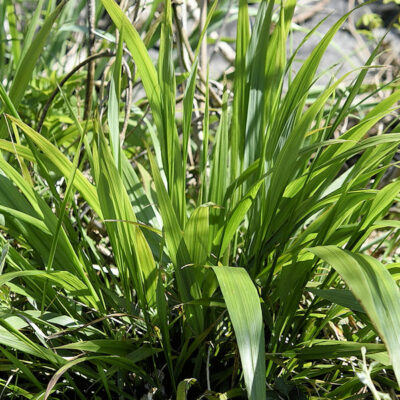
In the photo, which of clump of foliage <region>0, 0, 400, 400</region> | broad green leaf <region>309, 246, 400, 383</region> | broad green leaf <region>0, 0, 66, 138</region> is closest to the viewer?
broad green leaf <region>309, 246, 400, 383</region>

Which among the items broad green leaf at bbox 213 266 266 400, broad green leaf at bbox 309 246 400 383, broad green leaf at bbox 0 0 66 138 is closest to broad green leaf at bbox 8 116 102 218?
broad green leaf at bbox 0 0 66 138

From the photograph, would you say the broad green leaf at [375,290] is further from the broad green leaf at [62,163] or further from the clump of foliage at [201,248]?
the broad green leaf at [62,163]

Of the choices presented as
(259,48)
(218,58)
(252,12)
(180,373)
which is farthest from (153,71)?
(218,58)

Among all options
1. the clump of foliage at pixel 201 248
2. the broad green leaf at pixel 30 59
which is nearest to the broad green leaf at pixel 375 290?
the clump of foliage at pixel 201 248

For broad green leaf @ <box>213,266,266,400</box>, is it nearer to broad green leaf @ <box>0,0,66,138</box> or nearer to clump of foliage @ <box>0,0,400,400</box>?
clump of foliage @ <box>0,0,400,400</box>

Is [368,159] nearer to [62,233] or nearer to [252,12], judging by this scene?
[62,233]

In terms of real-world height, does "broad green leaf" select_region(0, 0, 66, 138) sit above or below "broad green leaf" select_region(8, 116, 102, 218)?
above

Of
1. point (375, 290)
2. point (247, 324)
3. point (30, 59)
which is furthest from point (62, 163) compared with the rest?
point (375, 290)

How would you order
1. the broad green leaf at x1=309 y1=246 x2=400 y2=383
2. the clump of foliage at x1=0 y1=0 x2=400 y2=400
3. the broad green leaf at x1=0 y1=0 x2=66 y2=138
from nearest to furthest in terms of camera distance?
the broad green leaf at x1=309 y1=246 x2=400 y2=383
the clump of foliage at x1=0 y1=0 x2=400 y2=400
the broad green leaf at x1=0 y1=0 x2=66 y2=138

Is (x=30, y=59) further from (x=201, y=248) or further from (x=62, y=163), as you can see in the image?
(x=201, y=248)

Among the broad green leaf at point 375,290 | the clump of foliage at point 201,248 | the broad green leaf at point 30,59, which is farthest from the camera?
the broad green leaf at point 30,59

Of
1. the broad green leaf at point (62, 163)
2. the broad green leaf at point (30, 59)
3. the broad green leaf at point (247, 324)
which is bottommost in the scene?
the broad green leaf at point (247, 324)

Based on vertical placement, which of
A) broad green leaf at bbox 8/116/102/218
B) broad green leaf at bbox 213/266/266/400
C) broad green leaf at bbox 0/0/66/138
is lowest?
broad green leaf at bbox 213/266/266/400
